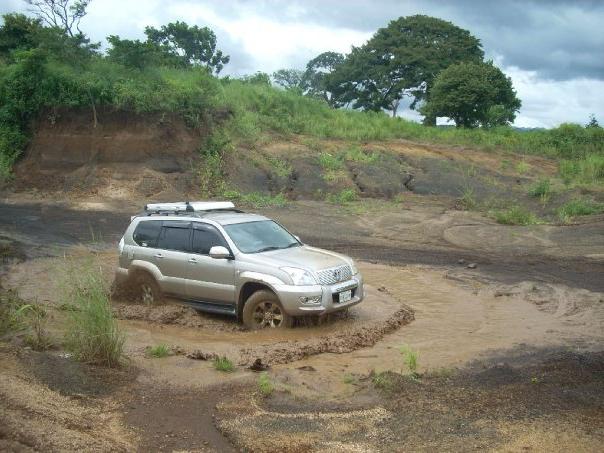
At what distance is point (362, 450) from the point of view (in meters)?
5.40

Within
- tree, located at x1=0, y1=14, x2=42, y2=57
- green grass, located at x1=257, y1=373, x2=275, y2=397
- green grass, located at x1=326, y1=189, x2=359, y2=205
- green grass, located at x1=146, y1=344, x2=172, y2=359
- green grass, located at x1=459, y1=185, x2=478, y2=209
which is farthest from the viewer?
tree, located at x1=0, y1=14, x2=42, y2=57

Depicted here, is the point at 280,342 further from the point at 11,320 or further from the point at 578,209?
the point at 578,209

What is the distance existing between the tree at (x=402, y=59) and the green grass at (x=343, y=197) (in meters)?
22.6

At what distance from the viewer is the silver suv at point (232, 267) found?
31.6 ft

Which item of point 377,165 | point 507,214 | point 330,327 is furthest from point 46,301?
point 377,165

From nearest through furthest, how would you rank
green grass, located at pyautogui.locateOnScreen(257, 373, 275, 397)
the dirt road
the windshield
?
the dirt road → green grass, located at pyautogui.locateOnScreen(257, 373, 275, 397) → the windshield

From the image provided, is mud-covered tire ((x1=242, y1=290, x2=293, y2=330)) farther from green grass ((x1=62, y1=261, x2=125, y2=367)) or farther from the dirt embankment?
the dirt embankment

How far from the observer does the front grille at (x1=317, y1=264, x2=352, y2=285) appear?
9.70 m

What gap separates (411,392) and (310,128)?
2433cm

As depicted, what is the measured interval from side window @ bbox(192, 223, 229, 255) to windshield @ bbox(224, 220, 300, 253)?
7.2 inches

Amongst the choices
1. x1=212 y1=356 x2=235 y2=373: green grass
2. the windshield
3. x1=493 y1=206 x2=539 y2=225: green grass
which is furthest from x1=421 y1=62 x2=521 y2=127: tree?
x1=212 y1=356 x2=235 y2=373: green grass

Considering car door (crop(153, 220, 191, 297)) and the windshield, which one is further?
car door (crop(153, 220, 191, 297))

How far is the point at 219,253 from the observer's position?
10.1 m

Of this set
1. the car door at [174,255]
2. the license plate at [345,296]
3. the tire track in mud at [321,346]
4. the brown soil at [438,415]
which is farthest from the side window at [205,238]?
the brown soil at [438,415]
